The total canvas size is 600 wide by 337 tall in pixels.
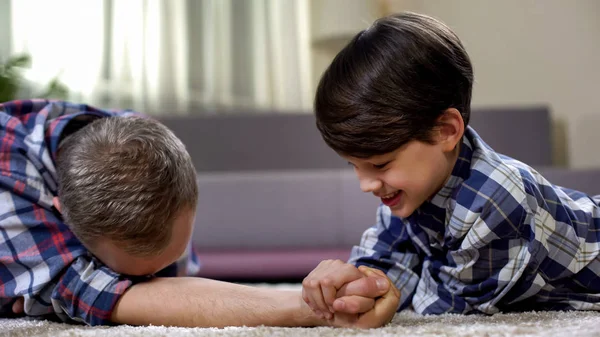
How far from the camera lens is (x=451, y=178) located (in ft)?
3.11

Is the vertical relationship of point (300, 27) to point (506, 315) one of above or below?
above

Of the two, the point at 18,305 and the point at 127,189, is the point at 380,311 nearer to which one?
the point at 127,189

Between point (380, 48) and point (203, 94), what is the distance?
6.49 ft

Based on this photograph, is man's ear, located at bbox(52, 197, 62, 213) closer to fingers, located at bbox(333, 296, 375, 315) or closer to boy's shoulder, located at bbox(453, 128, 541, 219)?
fingers, located at bbox(333, 296, 375, 315)

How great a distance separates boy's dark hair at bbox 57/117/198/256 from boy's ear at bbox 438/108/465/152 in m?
0.39

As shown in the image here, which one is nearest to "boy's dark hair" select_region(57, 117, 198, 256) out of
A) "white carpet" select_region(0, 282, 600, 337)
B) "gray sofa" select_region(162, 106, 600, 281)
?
"white carpet" select_region(0, 282, 600, 337)

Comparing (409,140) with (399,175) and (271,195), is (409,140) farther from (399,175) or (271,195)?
(271,195)

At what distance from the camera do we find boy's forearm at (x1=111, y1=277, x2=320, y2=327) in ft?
2.82

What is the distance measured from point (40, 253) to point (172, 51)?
1944 mm

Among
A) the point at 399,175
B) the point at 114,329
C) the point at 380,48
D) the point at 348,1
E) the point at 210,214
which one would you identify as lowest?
the point at 210,214

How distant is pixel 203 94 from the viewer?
279 centimetres

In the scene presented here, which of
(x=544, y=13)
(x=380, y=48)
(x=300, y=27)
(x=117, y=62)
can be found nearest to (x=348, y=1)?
(x=300, y=27)

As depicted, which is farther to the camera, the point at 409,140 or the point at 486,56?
the point at 486,56

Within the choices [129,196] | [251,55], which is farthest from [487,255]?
[251,55]
